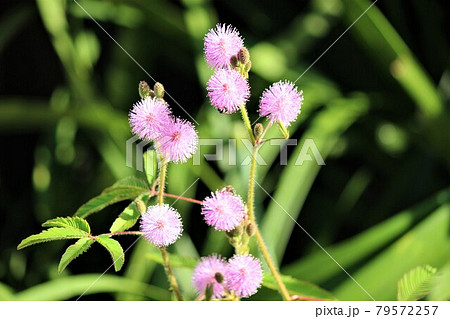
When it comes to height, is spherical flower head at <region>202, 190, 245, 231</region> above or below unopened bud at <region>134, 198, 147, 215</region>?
below

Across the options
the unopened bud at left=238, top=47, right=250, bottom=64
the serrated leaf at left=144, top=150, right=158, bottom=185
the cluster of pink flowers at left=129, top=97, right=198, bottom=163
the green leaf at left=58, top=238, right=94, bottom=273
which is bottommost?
the green leaf at left=58, top=238, right=94, bottom=273

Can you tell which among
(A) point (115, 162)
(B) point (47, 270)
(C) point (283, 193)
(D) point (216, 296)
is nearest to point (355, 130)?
(C) point (283, 193)

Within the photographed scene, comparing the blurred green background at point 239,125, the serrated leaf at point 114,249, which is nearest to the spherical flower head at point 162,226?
the serrated leaf at point 114,249

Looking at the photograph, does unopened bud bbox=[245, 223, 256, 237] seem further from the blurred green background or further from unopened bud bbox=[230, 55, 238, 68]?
the blurred green background

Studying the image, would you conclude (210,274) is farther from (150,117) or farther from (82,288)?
(82,288)

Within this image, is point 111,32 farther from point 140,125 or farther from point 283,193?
point 140,125

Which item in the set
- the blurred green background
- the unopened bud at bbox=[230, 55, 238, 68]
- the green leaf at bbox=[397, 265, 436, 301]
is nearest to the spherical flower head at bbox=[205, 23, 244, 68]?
the unopened bud at bbox=[230, 55, 238, 68]
